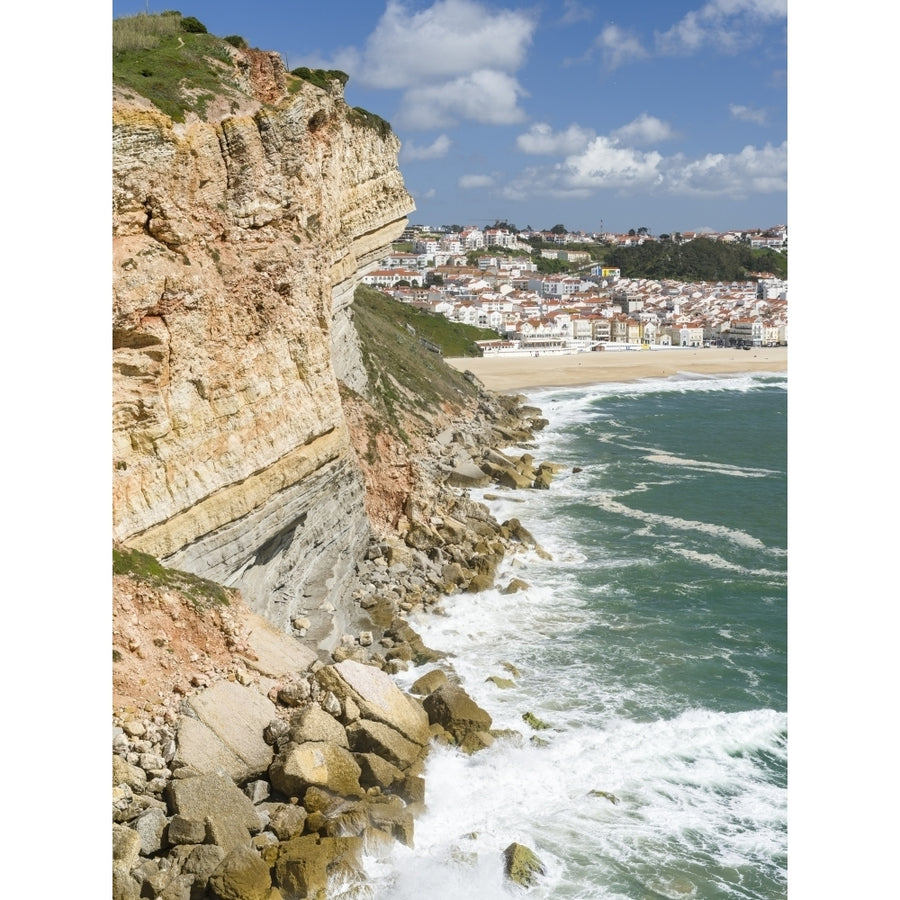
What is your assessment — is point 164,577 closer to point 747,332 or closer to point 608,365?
point 608,365

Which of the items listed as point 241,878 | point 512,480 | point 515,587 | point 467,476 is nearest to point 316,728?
point 241,878

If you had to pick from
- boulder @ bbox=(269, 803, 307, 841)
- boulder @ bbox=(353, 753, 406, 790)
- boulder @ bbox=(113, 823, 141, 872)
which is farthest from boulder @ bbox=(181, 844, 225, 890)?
boulder @ bbox=(353, 753, 406, 790)

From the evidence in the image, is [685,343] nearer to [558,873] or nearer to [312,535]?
[312,535]

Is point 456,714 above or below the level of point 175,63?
below

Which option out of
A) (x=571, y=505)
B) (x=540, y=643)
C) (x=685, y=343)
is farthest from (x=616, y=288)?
(x=540, y=643)

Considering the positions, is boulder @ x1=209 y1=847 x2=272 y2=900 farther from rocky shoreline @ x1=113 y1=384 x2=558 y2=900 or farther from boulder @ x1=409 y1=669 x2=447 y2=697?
boulder @ x1=409 y1=669 x2=447 y2=697
